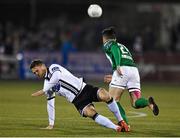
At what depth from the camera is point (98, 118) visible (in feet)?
47.4

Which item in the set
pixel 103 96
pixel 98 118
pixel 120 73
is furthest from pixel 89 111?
pixel 120 73

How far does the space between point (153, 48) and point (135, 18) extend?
2999mm

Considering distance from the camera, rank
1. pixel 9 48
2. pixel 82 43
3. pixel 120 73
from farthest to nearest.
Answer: pixel 82 43
pixel 9 48
pixel 120 73

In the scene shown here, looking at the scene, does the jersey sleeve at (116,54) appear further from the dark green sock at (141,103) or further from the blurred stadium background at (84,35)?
the blurred stadium background at (84,35)

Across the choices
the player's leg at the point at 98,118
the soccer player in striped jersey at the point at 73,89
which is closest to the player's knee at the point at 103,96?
the soccer player in striped jersey at the point at 73,89

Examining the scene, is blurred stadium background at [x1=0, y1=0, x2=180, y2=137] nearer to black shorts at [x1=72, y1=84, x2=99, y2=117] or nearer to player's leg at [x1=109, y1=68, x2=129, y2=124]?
player's leg at [x1=109, y1=68, x2=129, y2=124]

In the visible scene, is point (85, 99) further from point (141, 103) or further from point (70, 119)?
point (70, 119)

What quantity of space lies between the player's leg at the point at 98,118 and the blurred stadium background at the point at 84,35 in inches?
823

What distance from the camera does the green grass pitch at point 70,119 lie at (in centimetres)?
1473

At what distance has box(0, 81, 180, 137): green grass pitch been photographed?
48.3ft

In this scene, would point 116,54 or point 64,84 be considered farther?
point 116,54

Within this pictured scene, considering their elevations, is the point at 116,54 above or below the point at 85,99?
above

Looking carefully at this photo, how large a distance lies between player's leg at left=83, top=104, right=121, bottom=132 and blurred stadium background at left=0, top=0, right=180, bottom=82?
20.9 meters

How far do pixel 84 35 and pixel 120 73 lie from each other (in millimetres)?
24814
